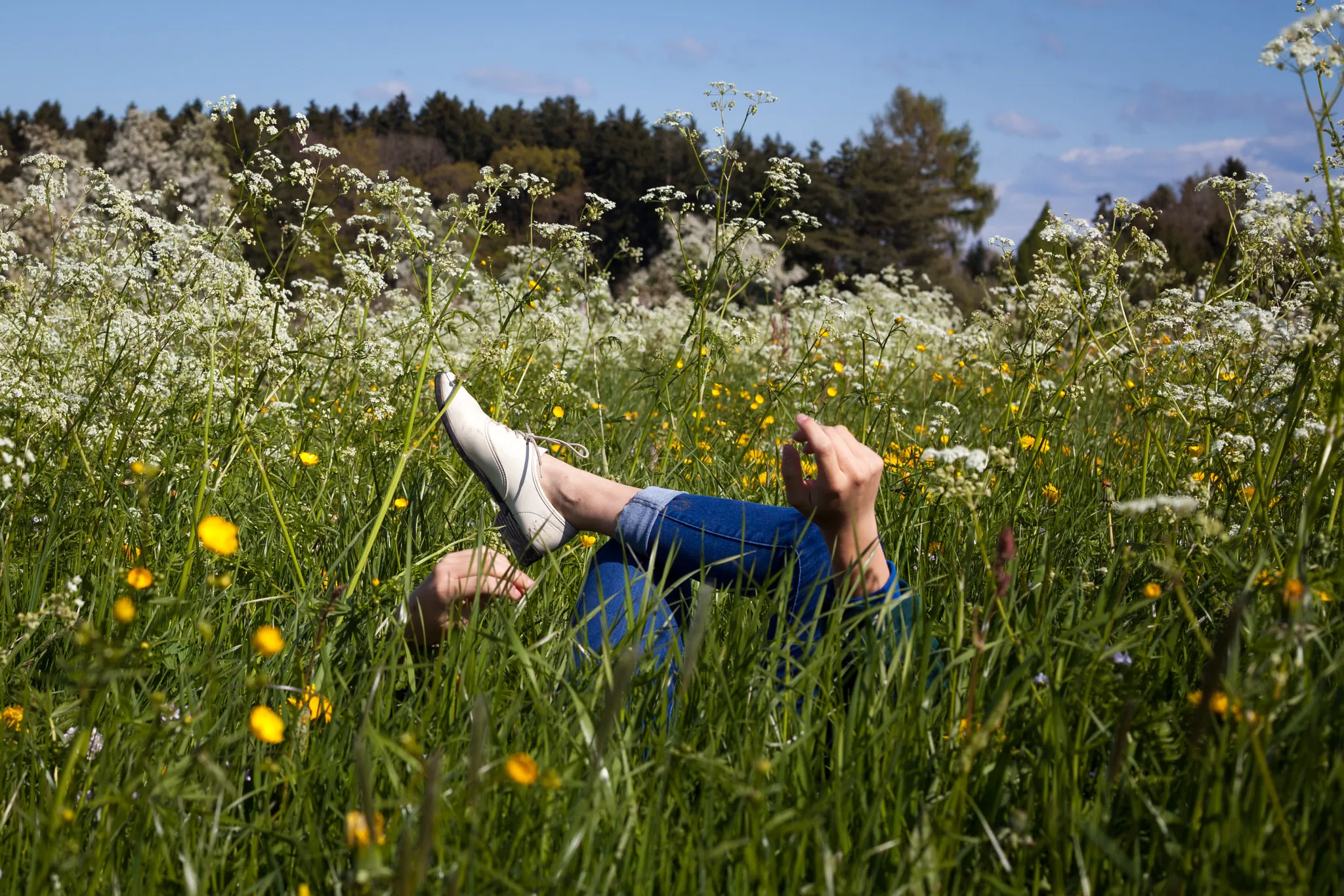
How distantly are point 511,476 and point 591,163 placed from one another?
102 feet

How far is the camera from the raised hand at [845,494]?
184cm

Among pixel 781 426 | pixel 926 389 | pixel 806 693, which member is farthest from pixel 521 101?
pixel 806 693

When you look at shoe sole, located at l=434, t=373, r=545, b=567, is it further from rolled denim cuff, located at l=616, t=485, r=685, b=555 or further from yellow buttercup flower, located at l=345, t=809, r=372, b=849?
yellow buttercup flower, located at l=345, t=809, r=372, b=849

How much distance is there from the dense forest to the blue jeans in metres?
17.1

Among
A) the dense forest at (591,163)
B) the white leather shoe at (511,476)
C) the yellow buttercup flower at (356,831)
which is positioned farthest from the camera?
the dense forest at (591,163)

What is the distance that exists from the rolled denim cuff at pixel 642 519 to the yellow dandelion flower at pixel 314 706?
71cm

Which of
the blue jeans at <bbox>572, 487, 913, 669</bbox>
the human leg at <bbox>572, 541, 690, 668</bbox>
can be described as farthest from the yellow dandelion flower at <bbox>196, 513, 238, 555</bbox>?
the blue jeans at <bbox>572, 487, 913, 669</bbox>

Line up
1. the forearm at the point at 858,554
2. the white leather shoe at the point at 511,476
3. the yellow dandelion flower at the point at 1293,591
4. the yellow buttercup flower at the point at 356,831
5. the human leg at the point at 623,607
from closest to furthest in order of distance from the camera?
the yellow buttercup flower at the point at 356,831 → the yellow dandelion flower at the point at 1293,591 → the human leg at the point at 623,607 → the forearm at the point at 858,554 → the white leather shoe at the point at 511,476

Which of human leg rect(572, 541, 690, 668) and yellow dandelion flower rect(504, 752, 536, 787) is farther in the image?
human leg rect(572, 541, 690, 668)

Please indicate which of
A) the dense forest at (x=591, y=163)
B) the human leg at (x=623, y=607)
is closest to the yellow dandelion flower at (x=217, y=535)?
the human leg at (x=623, y=607)

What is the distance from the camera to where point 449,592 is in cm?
184

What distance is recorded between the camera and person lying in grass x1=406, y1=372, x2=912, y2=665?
179cm

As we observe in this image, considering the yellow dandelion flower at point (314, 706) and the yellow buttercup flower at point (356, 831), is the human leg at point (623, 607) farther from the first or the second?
the yellow buttercup flower at point (356, 831)

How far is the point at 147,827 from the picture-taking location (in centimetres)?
123
